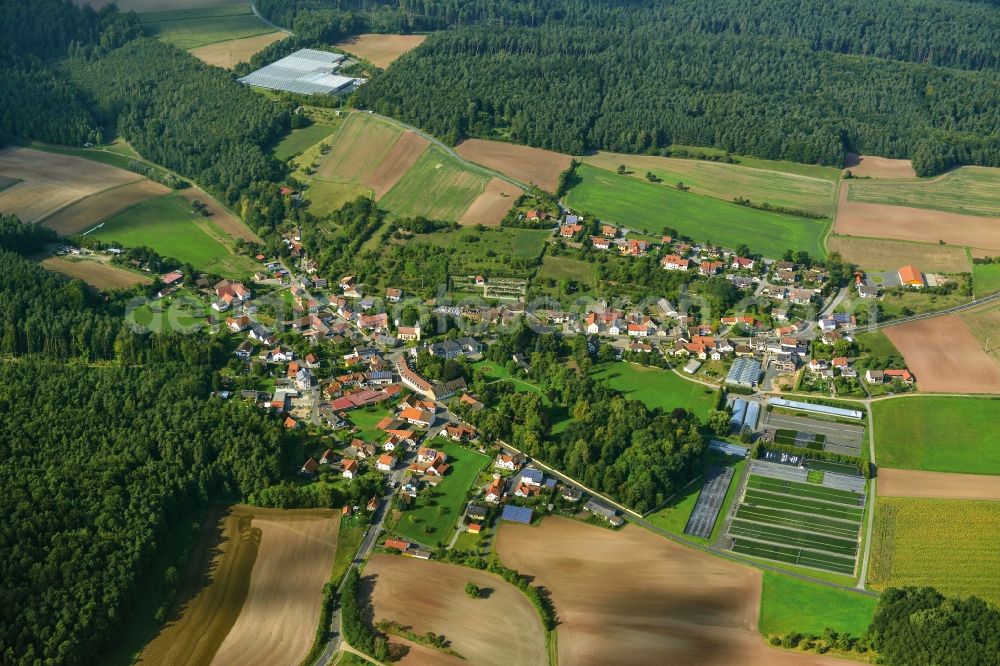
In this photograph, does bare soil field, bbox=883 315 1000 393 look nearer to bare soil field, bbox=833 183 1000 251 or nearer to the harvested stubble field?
bare soil field, bbox=833 183 1000 251

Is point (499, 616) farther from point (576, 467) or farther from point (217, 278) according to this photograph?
point (217, 278)

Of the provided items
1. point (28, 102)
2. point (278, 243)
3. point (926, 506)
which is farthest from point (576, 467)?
point (28, 102)

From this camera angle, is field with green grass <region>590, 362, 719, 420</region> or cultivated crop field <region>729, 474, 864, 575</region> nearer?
cultivated crop field <region>729, 474, 864, 575</region>

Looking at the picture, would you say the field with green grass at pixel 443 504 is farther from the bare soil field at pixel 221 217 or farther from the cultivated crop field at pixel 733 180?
the cultivated crop field at pixel 733 180

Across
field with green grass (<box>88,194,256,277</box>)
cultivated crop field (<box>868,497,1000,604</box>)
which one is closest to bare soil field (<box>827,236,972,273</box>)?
cultivated crop field (<box>868,497,1000,604</box>)

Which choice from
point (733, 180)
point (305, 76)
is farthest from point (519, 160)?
point (305, 76)
